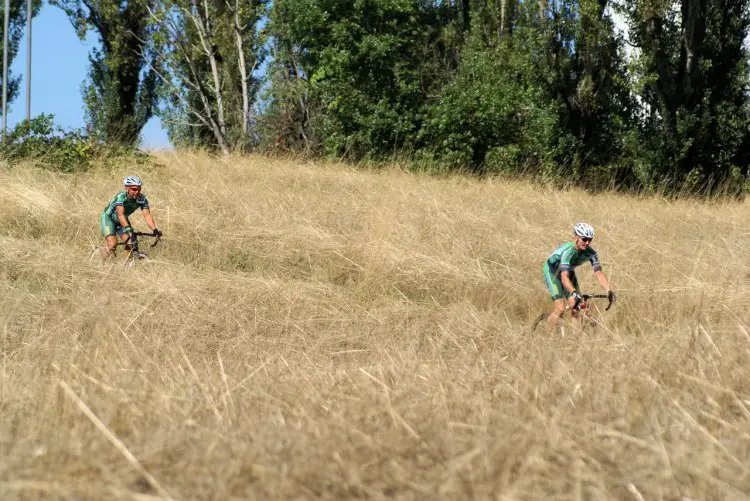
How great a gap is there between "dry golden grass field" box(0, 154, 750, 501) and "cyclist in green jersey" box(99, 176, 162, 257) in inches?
19.6

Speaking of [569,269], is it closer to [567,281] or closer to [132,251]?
[567,281]

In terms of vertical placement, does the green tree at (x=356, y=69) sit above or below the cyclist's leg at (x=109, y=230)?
above

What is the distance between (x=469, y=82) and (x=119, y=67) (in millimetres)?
11777

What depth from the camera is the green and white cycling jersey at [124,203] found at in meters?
10.8

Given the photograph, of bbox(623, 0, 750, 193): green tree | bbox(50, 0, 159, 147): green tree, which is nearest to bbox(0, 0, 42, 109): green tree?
bbox(50, 0, 159, 147): green tree

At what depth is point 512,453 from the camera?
8.33 ft

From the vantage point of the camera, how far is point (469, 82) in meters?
24.2

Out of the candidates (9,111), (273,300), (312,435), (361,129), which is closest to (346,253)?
(273,300)

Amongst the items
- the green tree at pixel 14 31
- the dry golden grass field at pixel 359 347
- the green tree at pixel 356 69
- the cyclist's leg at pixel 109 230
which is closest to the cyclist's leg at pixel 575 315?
the dry golden grass field at pixel 359 347

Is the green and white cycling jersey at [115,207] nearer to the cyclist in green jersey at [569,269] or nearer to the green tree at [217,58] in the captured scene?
the cyclist in green jersey at [569,269]

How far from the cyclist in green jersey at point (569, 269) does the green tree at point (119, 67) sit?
62.9ft

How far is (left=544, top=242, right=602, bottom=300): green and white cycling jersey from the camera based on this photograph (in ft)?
27.5

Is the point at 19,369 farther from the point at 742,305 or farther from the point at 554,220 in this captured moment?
the point at 554,220

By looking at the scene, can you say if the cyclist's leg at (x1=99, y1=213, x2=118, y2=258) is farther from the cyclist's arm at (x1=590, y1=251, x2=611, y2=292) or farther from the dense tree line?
the dense tree line
